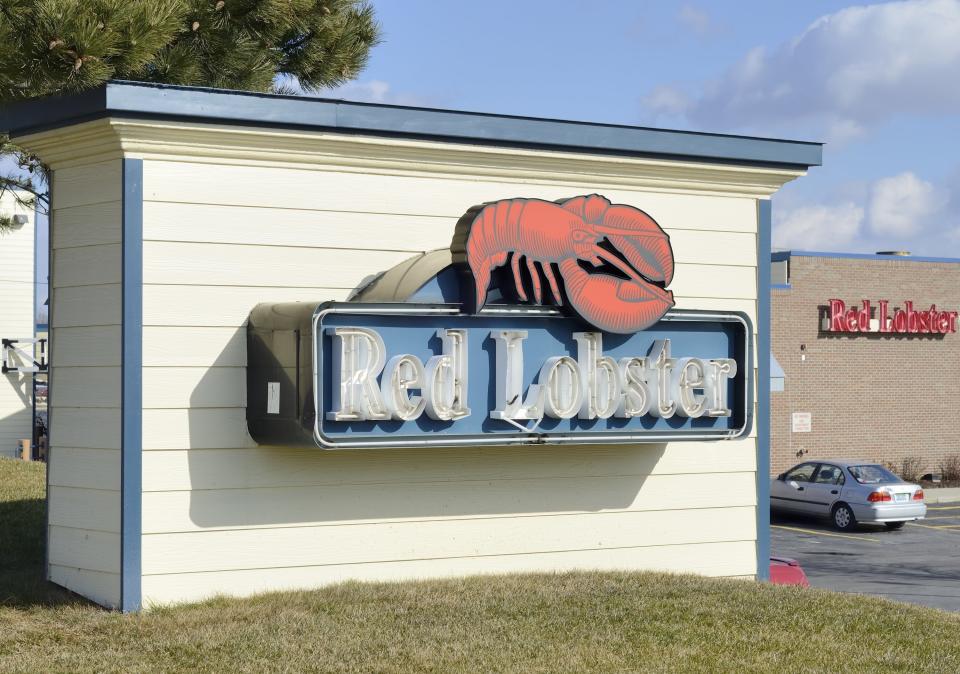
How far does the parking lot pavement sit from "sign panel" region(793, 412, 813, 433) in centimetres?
535

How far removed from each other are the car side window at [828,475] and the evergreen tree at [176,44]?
14.3 m

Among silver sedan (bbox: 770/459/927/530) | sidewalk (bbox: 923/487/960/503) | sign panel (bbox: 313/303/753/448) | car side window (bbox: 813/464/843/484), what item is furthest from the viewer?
sidewalk (bbox: 923/487/960/503)

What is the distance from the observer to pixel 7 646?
29.3 ft

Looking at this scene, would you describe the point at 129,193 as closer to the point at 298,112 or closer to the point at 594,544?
the point at 298,112

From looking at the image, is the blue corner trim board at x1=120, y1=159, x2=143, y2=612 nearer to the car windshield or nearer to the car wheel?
the car wheel

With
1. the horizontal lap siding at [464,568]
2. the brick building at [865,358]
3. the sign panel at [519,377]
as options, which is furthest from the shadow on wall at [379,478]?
the brick building at [865,358]

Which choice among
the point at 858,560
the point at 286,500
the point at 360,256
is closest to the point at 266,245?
the point at 360,256

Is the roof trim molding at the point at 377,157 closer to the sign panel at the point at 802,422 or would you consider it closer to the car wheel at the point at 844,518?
the car wheel at the point at 844,518

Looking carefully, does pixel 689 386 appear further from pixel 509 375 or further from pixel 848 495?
pixel 848 495

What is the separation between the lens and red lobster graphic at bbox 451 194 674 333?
10.7m

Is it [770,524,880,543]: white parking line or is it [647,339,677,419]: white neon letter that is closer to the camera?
[647,339,677,419]: white neon letter

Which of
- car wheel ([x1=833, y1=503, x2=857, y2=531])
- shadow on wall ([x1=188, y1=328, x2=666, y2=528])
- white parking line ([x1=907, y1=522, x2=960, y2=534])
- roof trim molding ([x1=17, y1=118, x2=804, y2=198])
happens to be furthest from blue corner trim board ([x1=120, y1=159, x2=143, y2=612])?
white parking line ([x1=907, y1=522, x2=960, y2=534])

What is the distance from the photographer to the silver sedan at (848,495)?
85.2 feet

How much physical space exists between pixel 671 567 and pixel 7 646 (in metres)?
6.18
